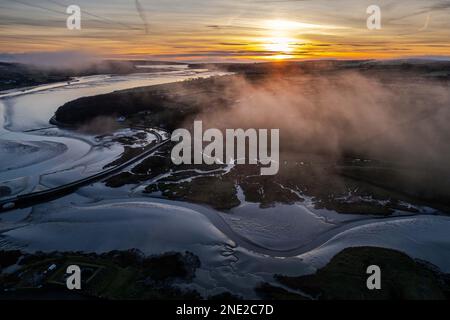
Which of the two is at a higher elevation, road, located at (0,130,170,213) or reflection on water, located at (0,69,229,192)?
reflection on water, located at (0,69,229,192)

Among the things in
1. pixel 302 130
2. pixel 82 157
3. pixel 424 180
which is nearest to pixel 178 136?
pixel 82 157

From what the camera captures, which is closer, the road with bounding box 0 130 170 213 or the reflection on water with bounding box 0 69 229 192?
the road with bounding box 0 130 170 213

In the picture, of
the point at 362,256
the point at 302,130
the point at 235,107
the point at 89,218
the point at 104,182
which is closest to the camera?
the point at 362,256

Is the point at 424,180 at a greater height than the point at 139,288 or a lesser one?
greater

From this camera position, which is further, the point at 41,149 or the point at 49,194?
the point at 41,149

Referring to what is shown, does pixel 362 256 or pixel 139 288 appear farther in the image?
pixel 362 256

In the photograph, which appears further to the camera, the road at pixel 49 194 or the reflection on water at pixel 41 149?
the reflection on water at pixel 41 149

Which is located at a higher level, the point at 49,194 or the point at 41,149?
the point at 41,149

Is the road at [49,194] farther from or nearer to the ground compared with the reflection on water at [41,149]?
nearer to the ground
